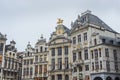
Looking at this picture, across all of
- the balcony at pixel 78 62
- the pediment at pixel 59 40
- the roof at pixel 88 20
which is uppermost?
the roof at pixel 88 20

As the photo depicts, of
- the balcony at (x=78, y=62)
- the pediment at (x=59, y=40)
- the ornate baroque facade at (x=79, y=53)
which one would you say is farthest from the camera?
the pediment at (x=59, y=40)

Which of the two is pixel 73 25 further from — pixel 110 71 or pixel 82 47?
pixel 110 71

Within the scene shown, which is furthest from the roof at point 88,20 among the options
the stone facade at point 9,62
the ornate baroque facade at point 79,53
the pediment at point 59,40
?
the stone facade at point 9,62

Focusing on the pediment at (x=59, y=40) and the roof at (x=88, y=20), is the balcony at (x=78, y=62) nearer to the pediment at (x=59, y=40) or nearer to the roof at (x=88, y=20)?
the pediment at (x=59, y=40)

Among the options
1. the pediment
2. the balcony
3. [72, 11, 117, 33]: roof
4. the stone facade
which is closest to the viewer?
the balcony

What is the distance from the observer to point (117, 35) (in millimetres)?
53969

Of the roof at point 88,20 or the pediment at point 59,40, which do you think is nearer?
the roof at point 88,20

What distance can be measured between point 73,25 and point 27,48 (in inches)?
643

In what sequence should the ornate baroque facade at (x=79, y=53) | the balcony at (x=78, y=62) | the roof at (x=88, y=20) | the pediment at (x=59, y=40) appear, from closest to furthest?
the ornate baroque facade at (x=79, y=53)
the balcony at (x=78, y=62)
the roof at (x=88, y=20)
the pediment at (x=59, y=40)

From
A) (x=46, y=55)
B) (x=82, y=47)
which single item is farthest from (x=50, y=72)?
(x=82, y=47)

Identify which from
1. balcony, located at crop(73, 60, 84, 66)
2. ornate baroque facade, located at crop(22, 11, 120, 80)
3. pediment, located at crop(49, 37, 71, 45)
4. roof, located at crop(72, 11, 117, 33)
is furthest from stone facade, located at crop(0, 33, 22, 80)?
balcony, located at crop(73, 60, 84, 66)

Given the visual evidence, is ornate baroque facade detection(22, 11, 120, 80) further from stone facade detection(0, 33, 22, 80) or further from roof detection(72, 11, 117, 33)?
stone facade detection(0, 33, 22, 80)

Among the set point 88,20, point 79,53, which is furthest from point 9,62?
point 88,20

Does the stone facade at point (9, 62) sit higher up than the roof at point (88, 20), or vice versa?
the roof at point (88, 20)
